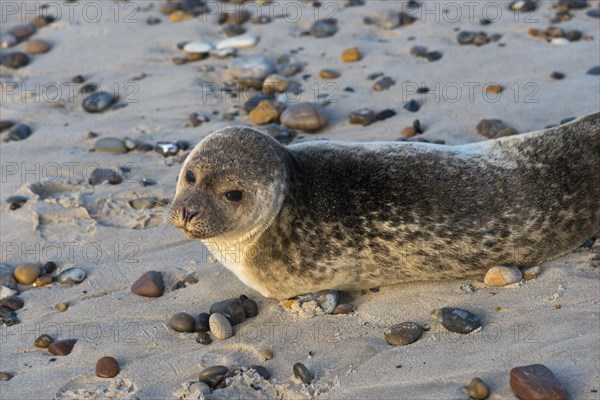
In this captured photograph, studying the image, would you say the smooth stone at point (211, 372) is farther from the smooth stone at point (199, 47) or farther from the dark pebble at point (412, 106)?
the smooth stone at point (199, 47)

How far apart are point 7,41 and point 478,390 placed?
6.35 meters

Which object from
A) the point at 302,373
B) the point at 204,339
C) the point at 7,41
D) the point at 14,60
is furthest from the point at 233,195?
the point at 7,41

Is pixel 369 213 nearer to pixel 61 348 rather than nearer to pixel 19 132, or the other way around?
pixel 61 348

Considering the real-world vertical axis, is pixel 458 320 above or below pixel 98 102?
above

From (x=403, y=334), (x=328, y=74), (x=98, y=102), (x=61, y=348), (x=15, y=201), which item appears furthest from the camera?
(x=328, y=74)

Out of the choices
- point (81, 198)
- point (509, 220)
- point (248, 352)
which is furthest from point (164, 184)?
point (509, 220)

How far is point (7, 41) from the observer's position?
8.26 meters

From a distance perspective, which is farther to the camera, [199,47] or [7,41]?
[7,41]

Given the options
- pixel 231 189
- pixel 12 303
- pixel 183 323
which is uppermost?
pixel 231 189

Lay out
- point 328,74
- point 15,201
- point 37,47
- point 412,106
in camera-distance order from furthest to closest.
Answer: point 37,47 → point 328,74 → point 412,106 → point 15,201

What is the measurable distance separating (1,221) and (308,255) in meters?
2.24

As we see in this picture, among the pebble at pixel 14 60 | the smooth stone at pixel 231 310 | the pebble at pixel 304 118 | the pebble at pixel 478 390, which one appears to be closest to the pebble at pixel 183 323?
the smooth stone at pixel 231 310

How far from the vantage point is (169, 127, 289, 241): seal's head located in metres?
4.28

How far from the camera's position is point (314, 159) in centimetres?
467
